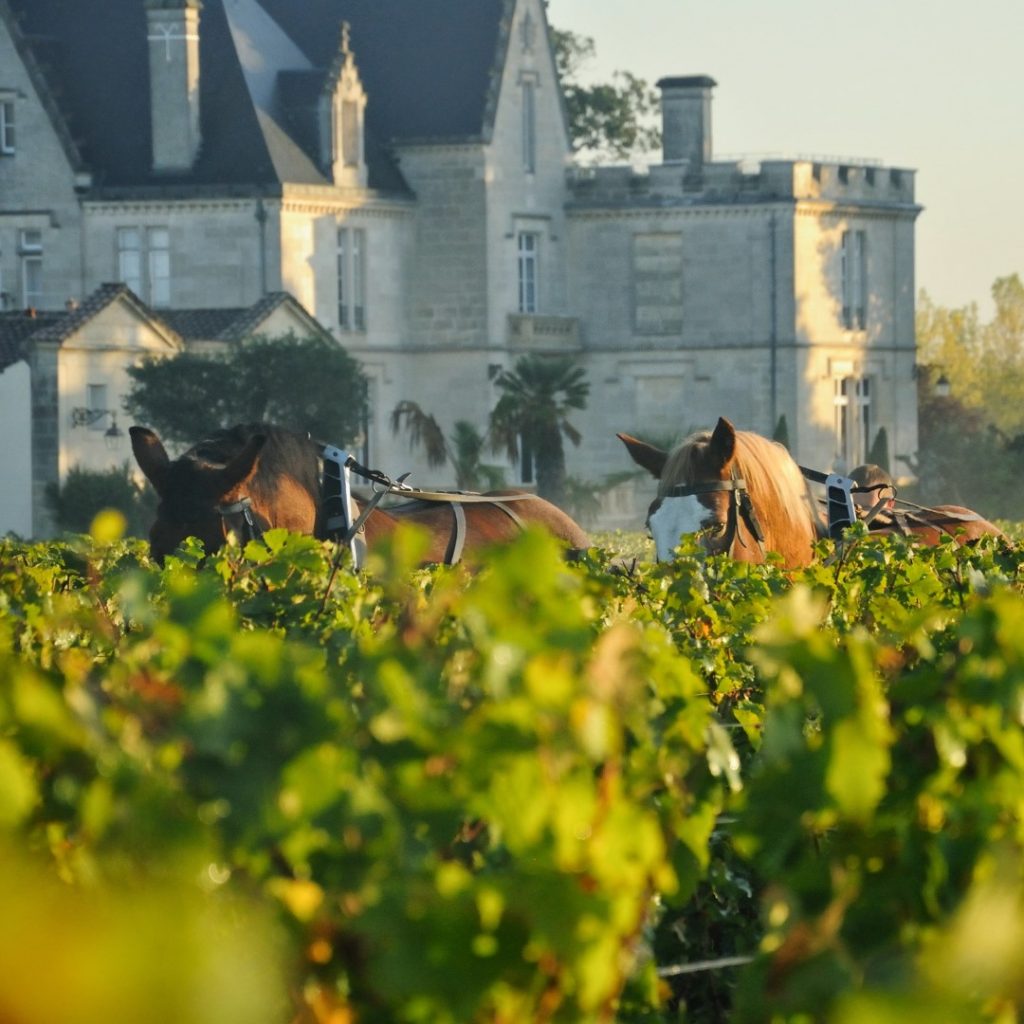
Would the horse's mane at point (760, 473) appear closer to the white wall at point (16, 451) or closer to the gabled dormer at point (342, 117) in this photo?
the white wall at point (16, 451)

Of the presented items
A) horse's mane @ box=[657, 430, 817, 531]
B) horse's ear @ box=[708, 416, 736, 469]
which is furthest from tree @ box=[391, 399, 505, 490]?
horse's ear @ box=[708, 416, 736, 469]

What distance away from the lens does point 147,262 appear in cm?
5112

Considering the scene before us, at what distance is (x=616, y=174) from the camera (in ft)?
191

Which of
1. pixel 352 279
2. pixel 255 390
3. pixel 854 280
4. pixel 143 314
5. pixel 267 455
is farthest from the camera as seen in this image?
pixel 854 280

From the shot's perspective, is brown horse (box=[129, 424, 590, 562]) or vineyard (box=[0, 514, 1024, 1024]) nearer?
vineyard (box=[0, 514, 1024, 1024])

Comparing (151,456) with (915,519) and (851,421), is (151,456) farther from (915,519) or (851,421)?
(851,421)

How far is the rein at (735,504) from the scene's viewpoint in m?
9.68

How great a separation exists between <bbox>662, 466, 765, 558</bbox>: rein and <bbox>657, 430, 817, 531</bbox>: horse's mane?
0.18 ft

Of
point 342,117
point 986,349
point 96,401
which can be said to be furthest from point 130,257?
point 986,349

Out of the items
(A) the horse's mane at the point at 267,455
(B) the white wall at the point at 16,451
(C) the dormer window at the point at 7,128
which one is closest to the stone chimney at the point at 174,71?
(C) the dormer window at the point at 7,128

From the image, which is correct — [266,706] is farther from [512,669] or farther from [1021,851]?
[1021,851]

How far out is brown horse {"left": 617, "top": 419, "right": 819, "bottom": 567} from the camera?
972cm

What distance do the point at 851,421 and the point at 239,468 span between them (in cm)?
5016

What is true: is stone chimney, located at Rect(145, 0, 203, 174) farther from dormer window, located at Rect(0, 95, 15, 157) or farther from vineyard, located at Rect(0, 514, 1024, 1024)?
vineyard, located at Rect(0, 514, 1024, 1024)
